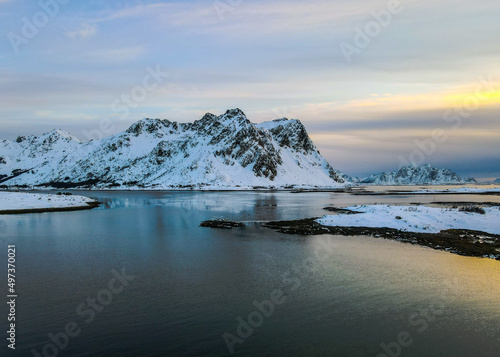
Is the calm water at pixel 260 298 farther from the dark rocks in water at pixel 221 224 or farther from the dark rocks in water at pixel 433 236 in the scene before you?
the dark rocks in water at pixel 221 224

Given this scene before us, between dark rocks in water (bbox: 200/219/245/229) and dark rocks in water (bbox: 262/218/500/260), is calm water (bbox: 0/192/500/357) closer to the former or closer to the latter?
dark rocks in water (bbox: 262/218/500/260)

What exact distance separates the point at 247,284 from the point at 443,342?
1007cm

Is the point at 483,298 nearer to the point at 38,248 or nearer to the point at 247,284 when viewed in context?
the point at 247,284

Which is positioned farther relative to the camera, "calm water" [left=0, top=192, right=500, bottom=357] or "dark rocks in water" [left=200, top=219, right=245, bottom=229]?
"dark rocks in water" [left=200, top=219, right=245, bottom=229]

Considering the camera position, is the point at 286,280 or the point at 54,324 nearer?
the point at 54,324

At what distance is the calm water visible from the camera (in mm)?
12812

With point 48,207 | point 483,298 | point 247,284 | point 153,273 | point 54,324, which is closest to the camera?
point 54,324

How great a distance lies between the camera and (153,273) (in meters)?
21.6

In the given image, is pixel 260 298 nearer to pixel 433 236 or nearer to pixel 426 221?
pixel 433 236

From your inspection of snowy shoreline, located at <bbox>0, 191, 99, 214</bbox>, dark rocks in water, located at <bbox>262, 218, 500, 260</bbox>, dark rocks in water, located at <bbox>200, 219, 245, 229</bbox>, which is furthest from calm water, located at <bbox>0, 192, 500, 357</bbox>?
snowy shoreline, located at <bbox>0, 191, 99, 214</bbox>

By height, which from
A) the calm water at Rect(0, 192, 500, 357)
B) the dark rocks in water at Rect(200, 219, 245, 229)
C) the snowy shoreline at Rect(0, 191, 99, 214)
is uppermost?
the snowy shoreline at Rect(0, 191, 99, 214)

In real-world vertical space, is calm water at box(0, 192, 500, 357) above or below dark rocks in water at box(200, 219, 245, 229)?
below

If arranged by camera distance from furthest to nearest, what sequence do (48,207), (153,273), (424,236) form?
(48,207) < (424,236) < (153,273)

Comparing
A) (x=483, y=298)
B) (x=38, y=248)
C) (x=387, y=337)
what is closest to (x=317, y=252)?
(x=483, y=298)
